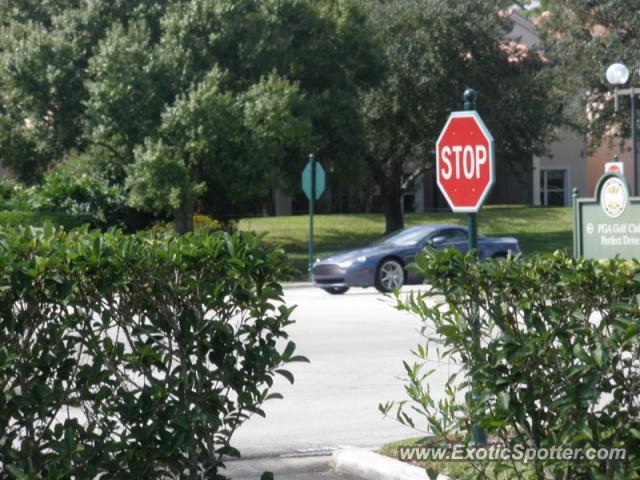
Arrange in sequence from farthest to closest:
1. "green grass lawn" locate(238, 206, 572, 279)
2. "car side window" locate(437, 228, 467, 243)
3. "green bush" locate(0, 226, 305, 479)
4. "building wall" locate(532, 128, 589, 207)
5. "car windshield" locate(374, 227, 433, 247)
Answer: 1. "building wall" locate(532, 128, 589, 207)
2. "green grass lawn" locate(238, 206, 572, 279)
3. "car side window" locate(437, 228, 467, 243)
4. "car windshield" locate(374, 227, 433, 247)
5. "green bush" locate(0, 226, 305, 479)

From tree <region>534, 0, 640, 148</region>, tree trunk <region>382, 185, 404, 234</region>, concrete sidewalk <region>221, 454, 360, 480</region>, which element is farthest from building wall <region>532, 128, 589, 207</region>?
concrete sidewalk <region>221, 454, 360, 480</region>

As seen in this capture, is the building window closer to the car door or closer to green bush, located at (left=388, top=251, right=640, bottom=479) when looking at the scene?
the car door

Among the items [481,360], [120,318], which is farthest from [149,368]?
[481,360]

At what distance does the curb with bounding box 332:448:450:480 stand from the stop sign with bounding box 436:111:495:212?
1706 mm

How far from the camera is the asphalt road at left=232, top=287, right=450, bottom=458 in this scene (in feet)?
29.5

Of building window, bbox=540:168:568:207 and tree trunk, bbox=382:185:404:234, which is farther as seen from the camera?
building window, bbox=540:168:568:207

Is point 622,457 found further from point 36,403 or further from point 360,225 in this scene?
point 360,225

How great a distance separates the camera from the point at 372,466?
7.38 meters

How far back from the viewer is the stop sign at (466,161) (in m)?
7.20

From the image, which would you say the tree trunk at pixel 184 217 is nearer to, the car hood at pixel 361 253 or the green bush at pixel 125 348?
the car hood at pixel 361 253

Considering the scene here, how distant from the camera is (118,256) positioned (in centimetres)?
519

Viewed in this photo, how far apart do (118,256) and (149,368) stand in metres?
0.55

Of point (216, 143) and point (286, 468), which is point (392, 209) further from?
point (286, 468)

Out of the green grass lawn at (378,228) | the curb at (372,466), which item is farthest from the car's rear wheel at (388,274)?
the curb at (372,466)
